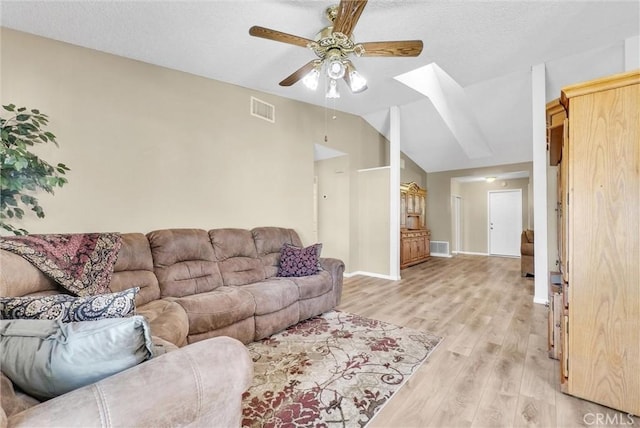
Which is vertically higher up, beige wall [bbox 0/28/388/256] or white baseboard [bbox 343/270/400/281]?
beige wall [bbox 0/28/388/256]

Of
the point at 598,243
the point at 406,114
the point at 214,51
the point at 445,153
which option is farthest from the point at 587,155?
the point at 445,153

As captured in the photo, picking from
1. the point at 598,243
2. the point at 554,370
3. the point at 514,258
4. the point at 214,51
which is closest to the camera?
the point at 598,243

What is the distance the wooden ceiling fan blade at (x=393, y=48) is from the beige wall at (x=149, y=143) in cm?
192

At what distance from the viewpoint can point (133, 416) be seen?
67 centimetres

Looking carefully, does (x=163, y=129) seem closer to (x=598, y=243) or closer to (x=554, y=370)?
(x=598, y=243)

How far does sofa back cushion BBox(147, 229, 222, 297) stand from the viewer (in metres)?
2.43

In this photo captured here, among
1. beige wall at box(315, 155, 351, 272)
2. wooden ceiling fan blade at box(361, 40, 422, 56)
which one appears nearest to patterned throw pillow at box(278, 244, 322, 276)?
beige wall at box(315, 155, 351, 272)

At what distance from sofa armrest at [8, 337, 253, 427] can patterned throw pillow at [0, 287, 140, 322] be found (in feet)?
0.91

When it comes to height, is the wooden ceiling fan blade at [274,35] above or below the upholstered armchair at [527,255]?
above

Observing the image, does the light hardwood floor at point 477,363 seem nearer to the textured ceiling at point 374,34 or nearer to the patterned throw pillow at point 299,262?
the patterned throw pillow at point 299,262

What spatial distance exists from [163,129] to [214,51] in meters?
0.93

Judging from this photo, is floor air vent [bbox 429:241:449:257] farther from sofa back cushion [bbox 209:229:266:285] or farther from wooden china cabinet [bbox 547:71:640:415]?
wooden china cabinet [bbox 547:71:640:415]

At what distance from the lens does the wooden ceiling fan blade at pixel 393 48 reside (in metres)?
2.02

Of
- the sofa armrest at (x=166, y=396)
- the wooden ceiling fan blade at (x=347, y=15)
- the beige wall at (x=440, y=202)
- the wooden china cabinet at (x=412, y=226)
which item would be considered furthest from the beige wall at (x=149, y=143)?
the beige wall at (x=440, y=202)
